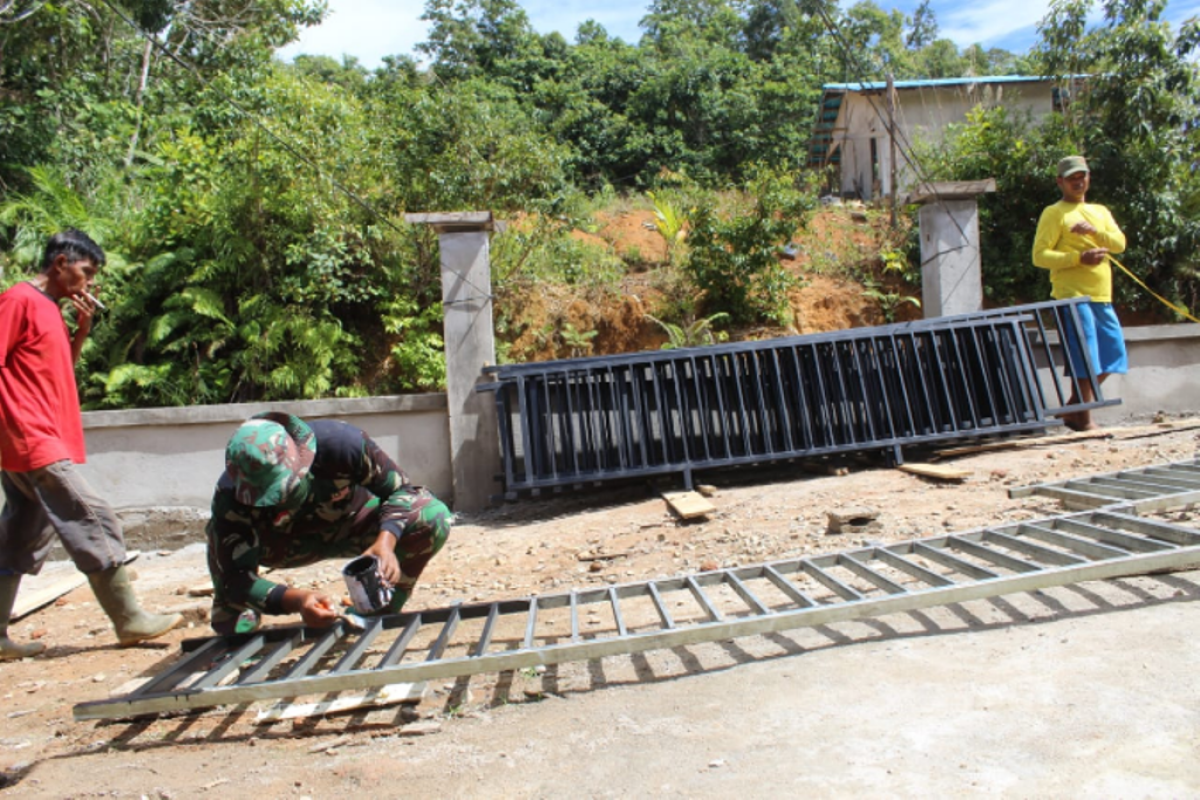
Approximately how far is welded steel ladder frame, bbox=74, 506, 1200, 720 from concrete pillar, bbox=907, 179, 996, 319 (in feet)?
13.7

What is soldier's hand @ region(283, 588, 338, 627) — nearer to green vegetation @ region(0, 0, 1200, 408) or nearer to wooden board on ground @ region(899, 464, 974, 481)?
wooden board on ground @ region(899, 464, 974, 481)

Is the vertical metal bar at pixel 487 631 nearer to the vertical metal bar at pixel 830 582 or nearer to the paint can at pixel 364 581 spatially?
the paint can at pixel 364 581

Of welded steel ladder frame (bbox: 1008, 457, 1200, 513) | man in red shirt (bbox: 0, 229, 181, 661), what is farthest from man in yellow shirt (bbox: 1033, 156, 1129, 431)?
man in red shirt (bbox: 0, 229, 181, 661)

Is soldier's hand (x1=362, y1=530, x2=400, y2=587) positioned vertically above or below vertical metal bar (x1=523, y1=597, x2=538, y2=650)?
above

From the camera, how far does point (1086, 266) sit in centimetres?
700

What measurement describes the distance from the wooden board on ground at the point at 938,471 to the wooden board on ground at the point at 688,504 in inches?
65.7

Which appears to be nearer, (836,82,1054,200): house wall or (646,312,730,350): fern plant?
(646,312,730,350): fern plant

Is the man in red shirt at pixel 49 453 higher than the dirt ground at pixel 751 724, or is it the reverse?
the man in red shirt at pixel 49 453

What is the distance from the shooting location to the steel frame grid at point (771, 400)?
6.55 meters

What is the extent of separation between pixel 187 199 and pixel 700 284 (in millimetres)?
5897

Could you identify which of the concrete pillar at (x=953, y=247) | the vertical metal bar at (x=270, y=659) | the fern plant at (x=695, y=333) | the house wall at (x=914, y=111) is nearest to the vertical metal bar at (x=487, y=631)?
the vertical metal bar at (x=270, y=659)

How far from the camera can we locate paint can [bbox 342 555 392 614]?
314 centimetres

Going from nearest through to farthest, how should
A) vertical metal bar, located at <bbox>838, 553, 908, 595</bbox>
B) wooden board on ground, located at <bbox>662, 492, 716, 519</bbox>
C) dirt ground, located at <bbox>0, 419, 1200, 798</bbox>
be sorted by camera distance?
dirt ground, located at <bbox>0, 419, 1200, 798</bbox>
vertical metal bar, located at <bbox>838, 553, 908, 595</bbox>
wooden board on ground, located at <bbox>662, 492, 716, 519</bbox>

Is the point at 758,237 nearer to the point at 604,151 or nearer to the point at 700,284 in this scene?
the point at 700,284
